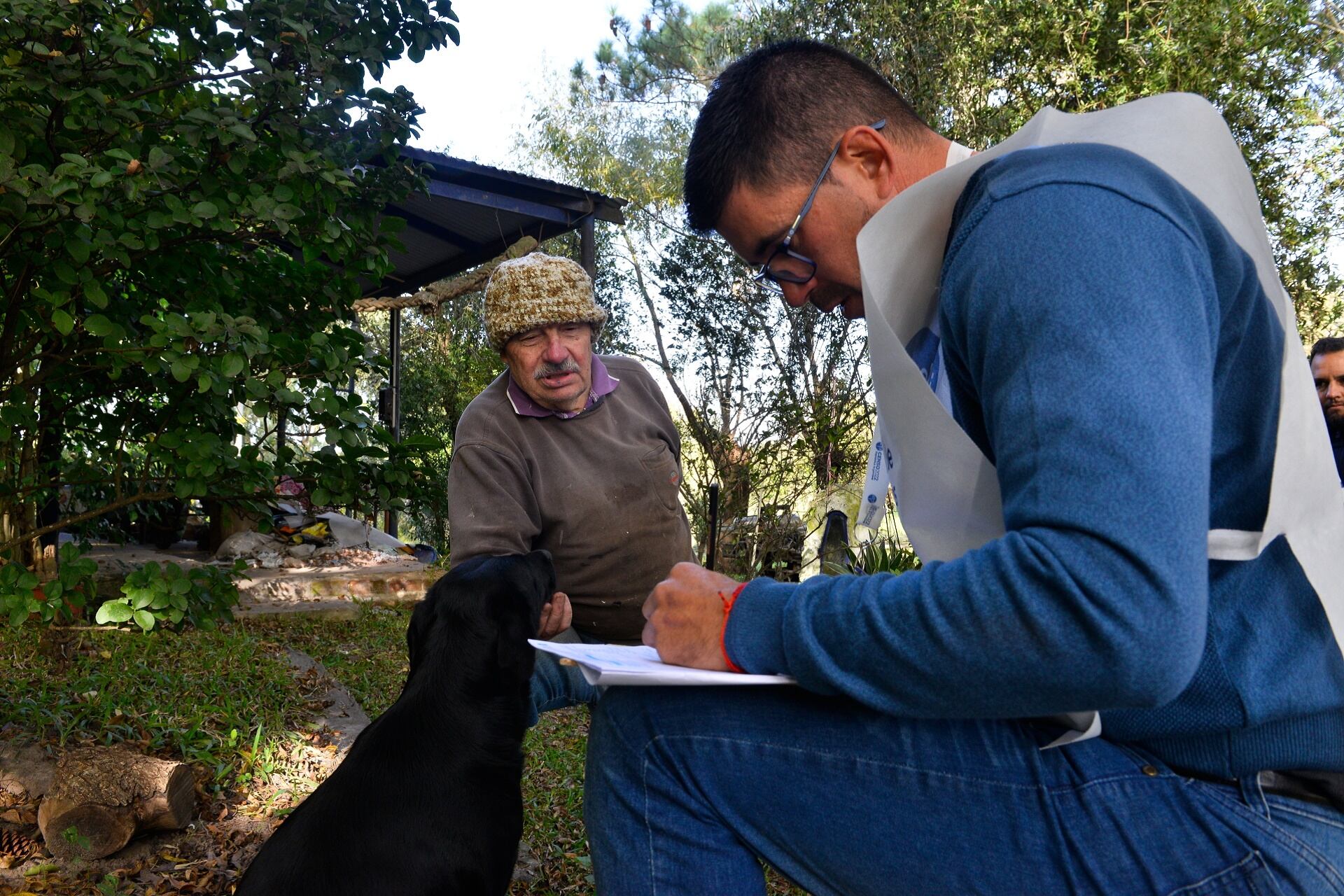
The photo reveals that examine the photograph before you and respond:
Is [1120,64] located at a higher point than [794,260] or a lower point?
higher

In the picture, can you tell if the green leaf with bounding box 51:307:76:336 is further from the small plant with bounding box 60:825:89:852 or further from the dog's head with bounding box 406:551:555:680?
the small plant with bounding box 60:825:89:852

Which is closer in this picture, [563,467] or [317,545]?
[563,467]

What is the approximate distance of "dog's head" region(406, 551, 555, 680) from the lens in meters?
2.47

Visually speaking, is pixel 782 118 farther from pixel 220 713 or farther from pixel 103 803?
pixel 220 713

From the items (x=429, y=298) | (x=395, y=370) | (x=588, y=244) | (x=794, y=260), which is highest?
(x=429, y=298)

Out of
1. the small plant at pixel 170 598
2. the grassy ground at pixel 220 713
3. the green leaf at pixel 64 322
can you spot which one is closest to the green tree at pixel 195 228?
the green leaf at pixel 64 322

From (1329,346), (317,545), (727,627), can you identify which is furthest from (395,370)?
(727,627)

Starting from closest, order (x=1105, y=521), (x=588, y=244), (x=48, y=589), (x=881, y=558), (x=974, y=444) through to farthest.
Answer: (x=1105, y=521) < (x=974, y=444) < (x=48, y=589) < (x=881, y=558) < (x=588, y=244)

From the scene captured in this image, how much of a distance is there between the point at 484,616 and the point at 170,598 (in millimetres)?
1372

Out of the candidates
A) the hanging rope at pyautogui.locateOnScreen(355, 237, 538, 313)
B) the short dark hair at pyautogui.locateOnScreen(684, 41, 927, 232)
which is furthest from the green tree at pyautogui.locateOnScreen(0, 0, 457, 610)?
the hanging rope at pyautogui.locateOnScreen(355, 237, 538, 313)

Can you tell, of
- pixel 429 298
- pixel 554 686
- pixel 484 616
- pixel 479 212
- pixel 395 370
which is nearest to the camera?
pixel 484 616

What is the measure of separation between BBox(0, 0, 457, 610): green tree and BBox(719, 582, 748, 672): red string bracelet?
196cm

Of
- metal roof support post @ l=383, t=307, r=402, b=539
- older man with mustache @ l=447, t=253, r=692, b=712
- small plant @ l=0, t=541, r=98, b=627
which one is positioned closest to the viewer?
small plant @ l=0, t=541, r=98, b=627

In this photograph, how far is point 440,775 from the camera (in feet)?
7.41
